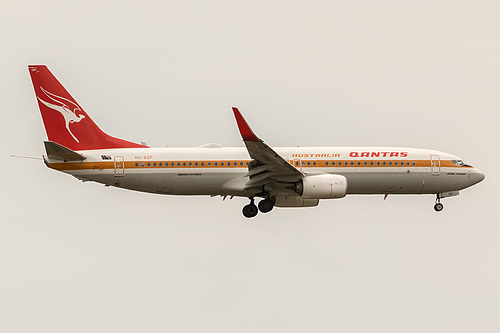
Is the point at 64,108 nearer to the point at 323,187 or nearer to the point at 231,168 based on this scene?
the point at 231,168

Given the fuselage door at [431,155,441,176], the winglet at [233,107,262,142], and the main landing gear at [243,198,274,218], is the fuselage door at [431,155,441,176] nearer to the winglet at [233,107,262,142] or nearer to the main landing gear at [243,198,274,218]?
the main landing gear at [243,198,274,218]

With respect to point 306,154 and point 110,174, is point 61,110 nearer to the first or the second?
point 110,174

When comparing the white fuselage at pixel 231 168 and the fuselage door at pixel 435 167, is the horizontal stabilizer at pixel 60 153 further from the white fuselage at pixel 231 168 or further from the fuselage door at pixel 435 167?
the fuselage door at pixel 435 167

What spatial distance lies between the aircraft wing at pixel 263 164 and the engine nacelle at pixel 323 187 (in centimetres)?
82

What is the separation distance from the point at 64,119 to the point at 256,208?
13613 mm

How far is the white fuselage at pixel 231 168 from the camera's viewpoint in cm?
6956

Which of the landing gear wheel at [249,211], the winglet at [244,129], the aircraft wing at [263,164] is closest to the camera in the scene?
the winglet at [244,129]

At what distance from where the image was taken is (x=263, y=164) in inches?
2694

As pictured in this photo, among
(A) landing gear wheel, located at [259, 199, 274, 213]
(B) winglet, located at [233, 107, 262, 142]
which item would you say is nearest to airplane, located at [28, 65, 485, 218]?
(A) landing gear wheel, located at [259, 199, 274, 213]

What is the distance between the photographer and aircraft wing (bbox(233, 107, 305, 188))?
65062 millimetres

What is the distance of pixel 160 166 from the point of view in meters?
69.9

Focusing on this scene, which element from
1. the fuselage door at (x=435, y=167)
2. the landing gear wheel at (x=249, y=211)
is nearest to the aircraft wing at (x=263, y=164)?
the landing gear wheel at (x=249, y=211)

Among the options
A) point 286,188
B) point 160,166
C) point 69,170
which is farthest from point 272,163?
point 69,170

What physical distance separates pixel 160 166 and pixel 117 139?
144 inches
